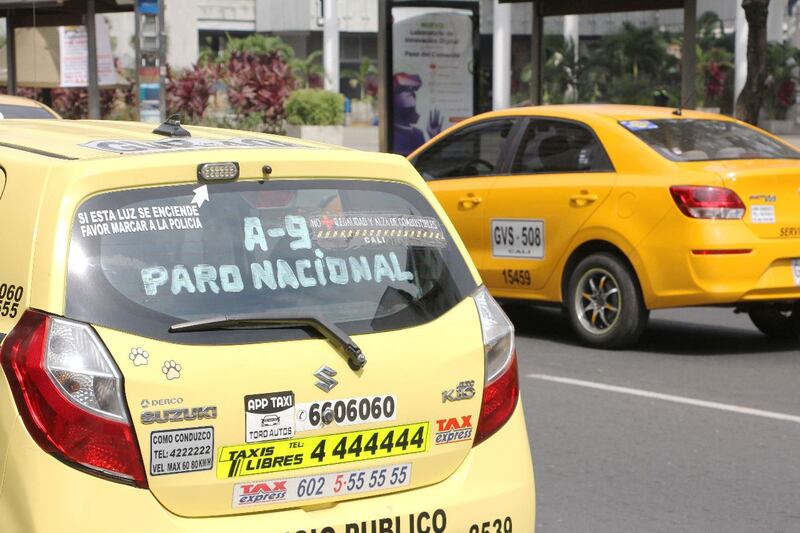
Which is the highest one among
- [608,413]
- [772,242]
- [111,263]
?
[111,263]

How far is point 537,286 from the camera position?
1026 centimetres

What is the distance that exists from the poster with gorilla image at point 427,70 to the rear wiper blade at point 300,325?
591 inches

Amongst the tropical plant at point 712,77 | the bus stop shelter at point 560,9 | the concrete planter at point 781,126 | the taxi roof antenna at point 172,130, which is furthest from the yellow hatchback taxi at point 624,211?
the tropical plant at point 712,77

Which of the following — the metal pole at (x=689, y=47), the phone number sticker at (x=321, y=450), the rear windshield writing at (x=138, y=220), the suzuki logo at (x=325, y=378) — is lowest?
the phone number sticker at (x=321, y=450)

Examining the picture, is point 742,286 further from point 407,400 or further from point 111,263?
point 111,263

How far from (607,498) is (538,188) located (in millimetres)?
4411

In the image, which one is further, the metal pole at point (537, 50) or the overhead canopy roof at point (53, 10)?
the overhead canopy roof at point (53, 10)

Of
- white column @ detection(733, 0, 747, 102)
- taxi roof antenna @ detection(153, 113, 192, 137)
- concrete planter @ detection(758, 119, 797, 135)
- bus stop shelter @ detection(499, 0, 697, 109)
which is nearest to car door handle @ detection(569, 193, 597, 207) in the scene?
taxi roof antenna @ detection(153, 113, 192, 137)

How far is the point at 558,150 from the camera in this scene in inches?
402

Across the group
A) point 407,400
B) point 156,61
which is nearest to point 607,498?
point 407,400

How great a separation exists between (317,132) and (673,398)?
101 ft

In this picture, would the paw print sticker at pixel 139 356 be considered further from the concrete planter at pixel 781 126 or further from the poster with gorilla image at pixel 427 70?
the concrete planter at pixel 781 126

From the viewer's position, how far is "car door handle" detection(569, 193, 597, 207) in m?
9.75

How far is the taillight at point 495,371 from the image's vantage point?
393cm
